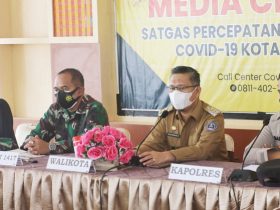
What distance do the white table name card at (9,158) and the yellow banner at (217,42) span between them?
5.84 feet

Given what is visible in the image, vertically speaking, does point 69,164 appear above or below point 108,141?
below

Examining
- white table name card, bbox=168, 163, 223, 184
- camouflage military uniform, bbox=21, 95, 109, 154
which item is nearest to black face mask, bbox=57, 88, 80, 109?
camouflage military uniform, bbox=21, 95, 109, 154

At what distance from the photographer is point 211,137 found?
11.1 feet

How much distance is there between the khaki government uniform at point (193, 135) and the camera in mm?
3320

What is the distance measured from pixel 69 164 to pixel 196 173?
679 millimetres

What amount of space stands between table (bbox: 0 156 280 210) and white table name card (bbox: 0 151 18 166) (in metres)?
0.04

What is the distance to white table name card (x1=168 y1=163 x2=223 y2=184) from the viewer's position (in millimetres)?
2814

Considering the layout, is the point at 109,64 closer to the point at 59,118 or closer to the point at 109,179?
the point at 59,118

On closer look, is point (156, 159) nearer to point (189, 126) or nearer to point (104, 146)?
point (104, 146)

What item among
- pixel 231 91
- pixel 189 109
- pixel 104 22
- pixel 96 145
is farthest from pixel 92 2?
pixel 96 145

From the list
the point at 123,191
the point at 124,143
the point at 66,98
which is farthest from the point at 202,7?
the point at 123,191

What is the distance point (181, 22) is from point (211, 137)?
1.58m

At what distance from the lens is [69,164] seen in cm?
319

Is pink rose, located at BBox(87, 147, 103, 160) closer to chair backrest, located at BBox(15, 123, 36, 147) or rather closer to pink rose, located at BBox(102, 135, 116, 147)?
pink rose, located at BBox(102, 135, 116, 147)
